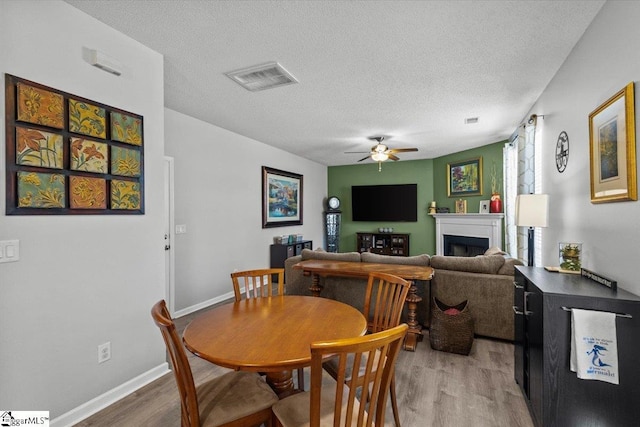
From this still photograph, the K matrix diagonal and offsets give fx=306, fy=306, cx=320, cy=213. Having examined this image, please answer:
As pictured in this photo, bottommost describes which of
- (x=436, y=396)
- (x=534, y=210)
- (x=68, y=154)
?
(x=436, y=396)

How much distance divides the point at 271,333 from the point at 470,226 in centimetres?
560

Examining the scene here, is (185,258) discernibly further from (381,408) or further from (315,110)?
(381,408)

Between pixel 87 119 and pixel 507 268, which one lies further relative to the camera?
pixel 507 268

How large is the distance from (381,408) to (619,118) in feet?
6.54

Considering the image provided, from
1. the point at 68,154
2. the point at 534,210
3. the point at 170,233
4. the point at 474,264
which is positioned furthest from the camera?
the point at 170,233

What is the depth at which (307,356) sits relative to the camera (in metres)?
1.32

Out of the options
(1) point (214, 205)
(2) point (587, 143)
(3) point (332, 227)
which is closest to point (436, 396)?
(2) point (587, 143)

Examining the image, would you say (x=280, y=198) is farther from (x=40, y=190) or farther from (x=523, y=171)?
(x=40, y=190)

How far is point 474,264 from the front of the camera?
10.6 feet

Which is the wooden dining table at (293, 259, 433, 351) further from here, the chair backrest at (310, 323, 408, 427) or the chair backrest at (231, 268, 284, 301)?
the chair backrest at (310, 323, 408, 427)

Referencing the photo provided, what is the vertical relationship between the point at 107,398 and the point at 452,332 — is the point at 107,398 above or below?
below

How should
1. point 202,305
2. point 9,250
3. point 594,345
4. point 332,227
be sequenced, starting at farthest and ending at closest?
point 332,227
point 202,305
point 9,250
point 594,345

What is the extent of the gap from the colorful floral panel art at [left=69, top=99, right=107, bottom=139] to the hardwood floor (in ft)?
6.21

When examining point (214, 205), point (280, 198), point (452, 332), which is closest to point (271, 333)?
point (452, 332)
